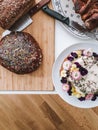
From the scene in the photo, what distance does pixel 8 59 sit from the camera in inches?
46.5

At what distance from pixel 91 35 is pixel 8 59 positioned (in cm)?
26

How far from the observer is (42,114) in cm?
157

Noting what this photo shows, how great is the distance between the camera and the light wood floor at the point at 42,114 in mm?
1548

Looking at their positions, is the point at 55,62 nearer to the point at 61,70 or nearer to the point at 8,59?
the point at 61,70

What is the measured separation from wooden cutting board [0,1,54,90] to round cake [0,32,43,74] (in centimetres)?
4

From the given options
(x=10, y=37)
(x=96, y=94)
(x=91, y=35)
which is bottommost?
(x=96, y=94)

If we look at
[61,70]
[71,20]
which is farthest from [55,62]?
[71,20]

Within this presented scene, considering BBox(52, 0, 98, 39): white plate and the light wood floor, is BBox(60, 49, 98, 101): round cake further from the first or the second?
the light wood floor

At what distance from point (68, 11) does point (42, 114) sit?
521mm

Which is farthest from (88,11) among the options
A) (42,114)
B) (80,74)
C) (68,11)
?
(42,114)

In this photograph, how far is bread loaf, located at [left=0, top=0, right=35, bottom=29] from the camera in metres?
1.17

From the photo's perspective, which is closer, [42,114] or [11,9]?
[11,9]

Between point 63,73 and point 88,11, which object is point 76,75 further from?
point 88,11

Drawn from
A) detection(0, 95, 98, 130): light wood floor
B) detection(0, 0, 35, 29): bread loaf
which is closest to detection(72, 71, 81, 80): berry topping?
detection(0, 0, 35, 29): bread loaf
